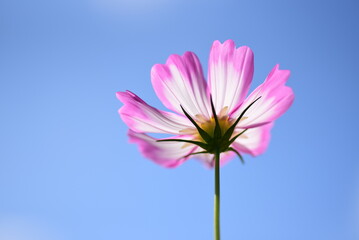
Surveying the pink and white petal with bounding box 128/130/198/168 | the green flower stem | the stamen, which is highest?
the stamen

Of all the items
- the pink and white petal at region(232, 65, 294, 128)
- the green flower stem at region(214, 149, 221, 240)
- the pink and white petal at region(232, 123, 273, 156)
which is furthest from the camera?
the pink and white petal at region(232, 123, 273, 156)

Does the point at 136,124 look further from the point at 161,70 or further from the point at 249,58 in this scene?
the point at 249,58

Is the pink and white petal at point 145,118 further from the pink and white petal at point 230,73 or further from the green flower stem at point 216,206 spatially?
the green flower stem at point 216,206

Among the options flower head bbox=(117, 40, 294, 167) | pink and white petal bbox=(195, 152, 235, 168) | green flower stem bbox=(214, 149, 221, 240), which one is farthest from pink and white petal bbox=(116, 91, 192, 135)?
green flower stem bbox=(214, 149, 221, 240)

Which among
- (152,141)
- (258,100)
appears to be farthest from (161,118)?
(258,100)

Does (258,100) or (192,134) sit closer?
(258,100)

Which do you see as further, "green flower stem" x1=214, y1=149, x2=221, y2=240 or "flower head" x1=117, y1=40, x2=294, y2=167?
"flower head" x1=117, y1=40, x2=294, y2=167

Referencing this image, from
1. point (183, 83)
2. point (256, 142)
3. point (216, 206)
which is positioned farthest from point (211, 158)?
point (216, 206)

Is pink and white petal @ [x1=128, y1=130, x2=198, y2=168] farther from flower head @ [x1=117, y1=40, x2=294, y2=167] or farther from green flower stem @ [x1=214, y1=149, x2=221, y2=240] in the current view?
green flower stem @ [x1=214, y1=149, x2=221, y2=240]
